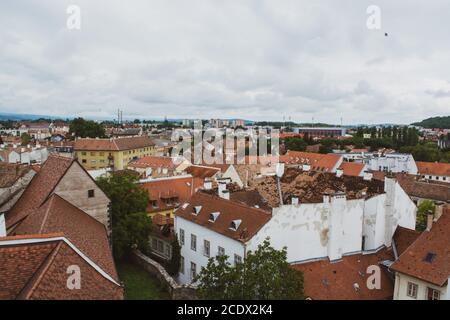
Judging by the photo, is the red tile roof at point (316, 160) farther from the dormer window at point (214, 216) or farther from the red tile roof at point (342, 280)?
the dormer window at point (214, 216)

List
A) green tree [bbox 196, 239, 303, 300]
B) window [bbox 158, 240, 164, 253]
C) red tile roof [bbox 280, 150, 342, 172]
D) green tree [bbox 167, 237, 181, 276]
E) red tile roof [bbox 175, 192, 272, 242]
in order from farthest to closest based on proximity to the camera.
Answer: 1. red tile roof [bbox 280, 150, 342, 172]
2. window [bbox 158, 240, 164, 253]
3. green tree [bbox 167, 237, 181, 276]
4. red tile roof [bbox 175, 192, 272, 242]
5. green tree [bbox 196, 239, 303, 300]

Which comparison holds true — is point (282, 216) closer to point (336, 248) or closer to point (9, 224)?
point (336, 248)

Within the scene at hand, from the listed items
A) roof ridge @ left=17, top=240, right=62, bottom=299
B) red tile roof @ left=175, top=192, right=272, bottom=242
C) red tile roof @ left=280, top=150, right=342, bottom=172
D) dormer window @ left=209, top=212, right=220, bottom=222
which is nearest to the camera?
roof ridge @ left=17, top=240, right=62, bottom=299

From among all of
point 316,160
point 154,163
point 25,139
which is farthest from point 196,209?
point 25,139

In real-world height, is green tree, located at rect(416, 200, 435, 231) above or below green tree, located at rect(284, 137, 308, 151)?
below

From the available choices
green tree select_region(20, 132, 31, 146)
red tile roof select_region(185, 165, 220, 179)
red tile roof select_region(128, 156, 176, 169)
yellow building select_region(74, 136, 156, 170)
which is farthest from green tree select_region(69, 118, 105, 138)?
red tile roof select_region(185, 165, 220, 179)

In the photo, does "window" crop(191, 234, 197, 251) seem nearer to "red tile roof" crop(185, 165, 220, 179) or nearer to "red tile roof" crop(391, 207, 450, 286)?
"red tile roof" crop(391, 207, 450, 286)

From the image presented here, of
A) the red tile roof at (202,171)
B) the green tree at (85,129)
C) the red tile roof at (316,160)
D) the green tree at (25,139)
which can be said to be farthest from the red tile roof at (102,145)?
the red tile roof at (202,171)
